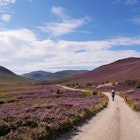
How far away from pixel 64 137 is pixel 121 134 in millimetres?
3887

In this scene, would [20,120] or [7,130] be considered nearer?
[7,130]

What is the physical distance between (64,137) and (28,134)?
113 inches

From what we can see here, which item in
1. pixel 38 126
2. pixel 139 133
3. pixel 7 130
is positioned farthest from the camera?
pixel 139 133

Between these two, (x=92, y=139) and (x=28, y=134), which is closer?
(x=28, y=134)

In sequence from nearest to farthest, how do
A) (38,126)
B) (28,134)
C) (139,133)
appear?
1. (28,134)
2. (38,126)
3. (139,133)

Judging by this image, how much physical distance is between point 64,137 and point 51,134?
895 millimetres

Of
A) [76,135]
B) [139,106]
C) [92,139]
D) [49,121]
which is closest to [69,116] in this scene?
[49,121]

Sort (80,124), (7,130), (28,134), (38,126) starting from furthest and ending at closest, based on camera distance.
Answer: (80,124) → (38,126) → (7,130) → (28,134)

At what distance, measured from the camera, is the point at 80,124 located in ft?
74.3

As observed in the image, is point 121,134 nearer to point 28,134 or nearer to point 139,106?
point 28,134

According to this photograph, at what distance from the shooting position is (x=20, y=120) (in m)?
18.8

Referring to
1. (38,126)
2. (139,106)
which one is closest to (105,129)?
(38,126)

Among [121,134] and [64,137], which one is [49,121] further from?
[121,134]

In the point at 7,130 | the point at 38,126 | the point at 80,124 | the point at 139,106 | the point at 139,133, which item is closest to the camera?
the point at 7,130
